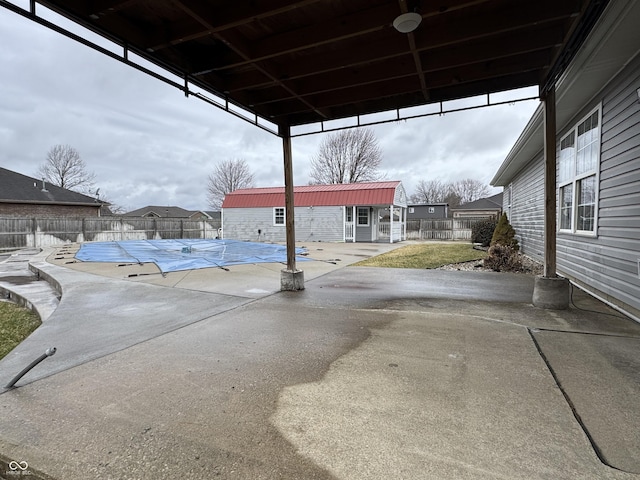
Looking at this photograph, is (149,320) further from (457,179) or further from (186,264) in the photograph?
(457,179)

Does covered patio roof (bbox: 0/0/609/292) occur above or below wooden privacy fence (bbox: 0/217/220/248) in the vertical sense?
above

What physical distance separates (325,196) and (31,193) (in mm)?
19532

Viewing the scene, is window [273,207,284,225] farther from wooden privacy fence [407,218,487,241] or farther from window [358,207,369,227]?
wooden privacy fence [407,218,487,241]

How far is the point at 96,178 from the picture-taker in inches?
1578

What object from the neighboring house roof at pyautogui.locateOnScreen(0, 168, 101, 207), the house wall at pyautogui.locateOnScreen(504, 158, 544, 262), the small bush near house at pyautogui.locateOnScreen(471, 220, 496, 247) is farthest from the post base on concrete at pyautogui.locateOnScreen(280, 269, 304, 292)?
the neighboring house roof at pyautogui.locateOnScreen(0, 168, 101, 207)

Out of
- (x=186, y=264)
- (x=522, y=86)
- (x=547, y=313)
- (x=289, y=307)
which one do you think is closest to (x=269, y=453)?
(x=289, y=307)

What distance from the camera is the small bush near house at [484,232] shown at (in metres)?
15.4

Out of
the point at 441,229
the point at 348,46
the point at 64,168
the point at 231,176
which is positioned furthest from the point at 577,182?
the point at 64,168

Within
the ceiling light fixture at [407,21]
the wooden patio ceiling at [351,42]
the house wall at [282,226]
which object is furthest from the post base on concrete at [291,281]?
the house wall at [282,226]

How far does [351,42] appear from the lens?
3891mm

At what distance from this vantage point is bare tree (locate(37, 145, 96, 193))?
1479 inches

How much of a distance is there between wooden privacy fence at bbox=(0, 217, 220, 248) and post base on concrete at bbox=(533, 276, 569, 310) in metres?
22.2

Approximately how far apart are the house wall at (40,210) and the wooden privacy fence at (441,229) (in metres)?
24.6

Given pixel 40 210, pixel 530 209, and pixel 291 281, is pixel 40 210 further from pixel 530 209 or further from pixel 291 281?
pixel 530 209
